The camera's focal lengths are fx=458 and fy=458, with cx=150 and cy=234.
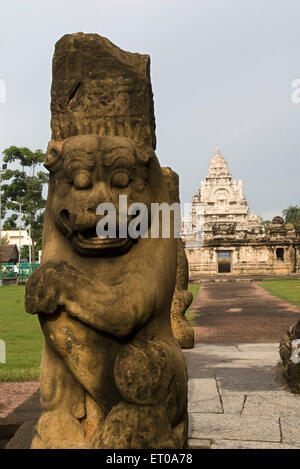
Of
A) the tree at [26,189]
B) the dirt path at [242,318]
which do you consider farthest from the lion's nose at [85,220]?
the tree at [26,189]

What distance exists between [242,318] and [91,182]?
11.5 metres

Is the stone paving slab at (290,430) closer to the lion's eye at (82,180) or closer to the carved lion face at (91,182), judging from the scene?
the carved lion face at (91,182)

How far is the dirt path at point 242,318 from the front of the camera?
10.0m

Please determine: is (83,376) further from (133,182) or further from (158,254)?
(133,182)

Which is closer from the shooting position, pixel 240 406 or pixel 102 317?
pixel 102 317

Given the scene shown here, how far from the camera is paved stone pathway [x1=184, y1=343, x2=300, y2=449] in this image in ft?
11.7

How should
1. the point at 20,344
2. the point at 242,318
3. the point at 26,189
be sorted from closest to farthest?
the point at 20,344, the point at 242,318, the point at 26,189

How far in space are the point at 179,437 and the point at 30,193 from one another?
99.9ft

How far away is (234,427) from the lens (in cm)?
384

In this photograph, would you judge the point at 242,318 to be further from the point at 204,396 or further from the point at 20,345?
the point at 204,396

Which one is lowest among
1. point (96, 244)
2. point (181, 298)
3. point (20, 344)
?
point (20, 344)

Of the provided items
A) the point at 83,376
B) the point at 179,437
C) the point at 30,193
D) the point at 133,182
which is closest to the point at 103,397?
the point at 83,376

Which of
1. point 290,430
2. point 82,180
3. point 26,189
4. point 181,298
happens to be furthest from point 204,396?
point 26,189

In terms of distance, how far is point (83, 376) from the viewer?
250cm
